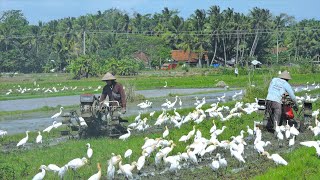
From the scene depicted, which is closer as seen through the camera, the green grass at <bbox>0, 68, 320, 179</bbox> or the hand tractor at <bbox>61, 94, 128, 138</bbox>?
the green grass at <bbox>0, 68, 320, 179</bbox>

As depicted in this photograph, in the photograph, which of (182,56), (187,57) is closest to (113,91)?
(187,57)

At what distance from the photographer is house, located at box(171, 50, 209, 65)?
8141cm

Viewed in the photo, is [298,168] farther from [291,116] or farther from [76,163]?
[291,116]

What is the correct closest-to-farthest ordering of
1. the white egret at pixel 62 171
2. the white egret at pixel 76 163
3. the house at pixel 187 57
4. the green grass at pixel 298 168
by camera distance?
the green grass at pixel 298 168, the white egret at pixel 62 171, the white egret at pixel 76 163, the house at pixel 187 57

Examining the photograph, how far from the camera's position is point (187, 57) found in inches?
3310

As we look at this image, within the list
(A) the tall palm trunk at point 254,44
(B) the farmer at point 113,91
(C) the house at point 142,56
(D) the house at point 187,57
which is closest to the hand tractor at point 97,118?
(B) the farmer at point 113,91

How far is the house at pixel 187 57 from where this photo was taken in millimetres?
81412

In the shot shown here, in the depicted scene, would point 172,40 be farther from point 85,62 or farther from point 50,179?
point 50,179

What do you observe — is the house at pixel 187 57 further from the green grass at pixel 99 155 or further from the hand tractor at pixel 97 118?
the hand tractor at pixel 97 118

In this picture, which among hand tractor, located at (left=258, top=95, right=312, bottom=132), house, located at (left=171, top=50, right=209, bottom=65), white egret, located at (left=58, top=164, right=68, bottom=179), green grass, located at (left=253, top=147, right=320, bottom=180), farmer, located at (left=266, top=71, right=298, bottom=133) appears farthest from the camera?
house, located at (left=171, top=50, right=209, bottom=65)

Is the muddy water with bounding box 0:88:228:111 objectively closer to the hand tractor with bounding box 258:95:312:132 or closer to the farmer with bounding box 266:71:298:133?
the hand tractor with bounding box 258:95:312:132

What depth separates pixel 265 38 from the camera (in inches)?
3036

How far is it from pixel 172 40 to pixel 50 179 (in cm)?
7219

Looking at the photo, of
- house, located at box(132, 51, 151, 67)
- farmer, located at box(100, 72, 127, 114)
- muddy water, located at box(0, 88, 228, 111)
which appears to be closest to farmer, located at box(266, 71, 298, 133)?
farmer, located at box(100, 72, 127, 114)
